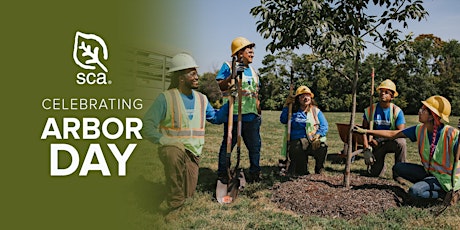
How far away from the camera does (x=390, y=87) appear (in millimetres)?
6215

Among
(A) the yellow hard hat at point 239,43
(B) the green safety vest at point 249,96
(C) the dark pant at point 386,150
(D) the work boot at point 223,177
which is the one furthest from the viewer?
(C) the dark pant at point 386,150

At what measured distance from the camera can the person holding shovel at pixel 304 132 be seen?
240 inches

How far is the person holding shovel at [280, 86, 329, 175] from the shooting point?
6102 mm

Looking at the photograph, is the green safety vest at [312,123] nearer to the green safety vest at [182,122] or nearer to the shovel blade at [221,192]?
the shovel blade at [221,192]

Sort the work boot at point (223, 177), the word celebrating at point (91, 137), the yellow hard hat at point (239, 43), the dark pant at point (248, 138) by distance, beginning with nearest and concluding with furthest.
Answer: the word celebrating at point (91, 137) → the yellow hard hat at point (239, 43) → the work boot at point (223, 177) → the dark pant at point (248, 138)

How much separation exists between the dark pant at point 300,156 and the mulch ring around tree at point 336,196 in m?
0.42

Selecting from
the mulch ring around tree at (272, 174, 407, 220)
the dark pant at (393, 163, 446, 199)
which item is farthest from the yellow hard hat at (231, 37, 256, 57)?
the dark pant at (393, 163, 446, 199)

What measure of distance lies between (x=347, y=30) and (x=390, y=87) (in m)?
1.52

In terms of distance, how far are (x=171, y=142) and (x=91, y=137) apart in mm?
823

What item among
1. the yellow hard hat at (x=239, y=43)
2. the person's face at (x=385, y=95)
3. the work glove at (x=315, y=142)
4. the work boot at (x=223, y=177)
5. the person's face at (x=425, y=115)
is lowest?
the work boot at (x=223, y=177)

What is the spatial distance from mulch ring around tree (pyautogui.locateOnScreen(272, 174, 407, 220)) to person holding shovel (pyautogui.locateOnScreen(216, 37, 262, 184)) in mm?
625

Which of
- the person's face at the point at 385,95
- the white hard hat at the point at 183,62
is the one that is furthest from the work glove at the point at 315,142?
the white hard hat at the point at 183,62

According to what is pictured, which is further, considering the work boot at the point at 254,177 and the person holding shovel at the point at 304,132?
the person holding shovel at the point at 304,132

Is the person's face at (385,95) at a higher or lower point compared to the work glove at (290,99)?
higher
